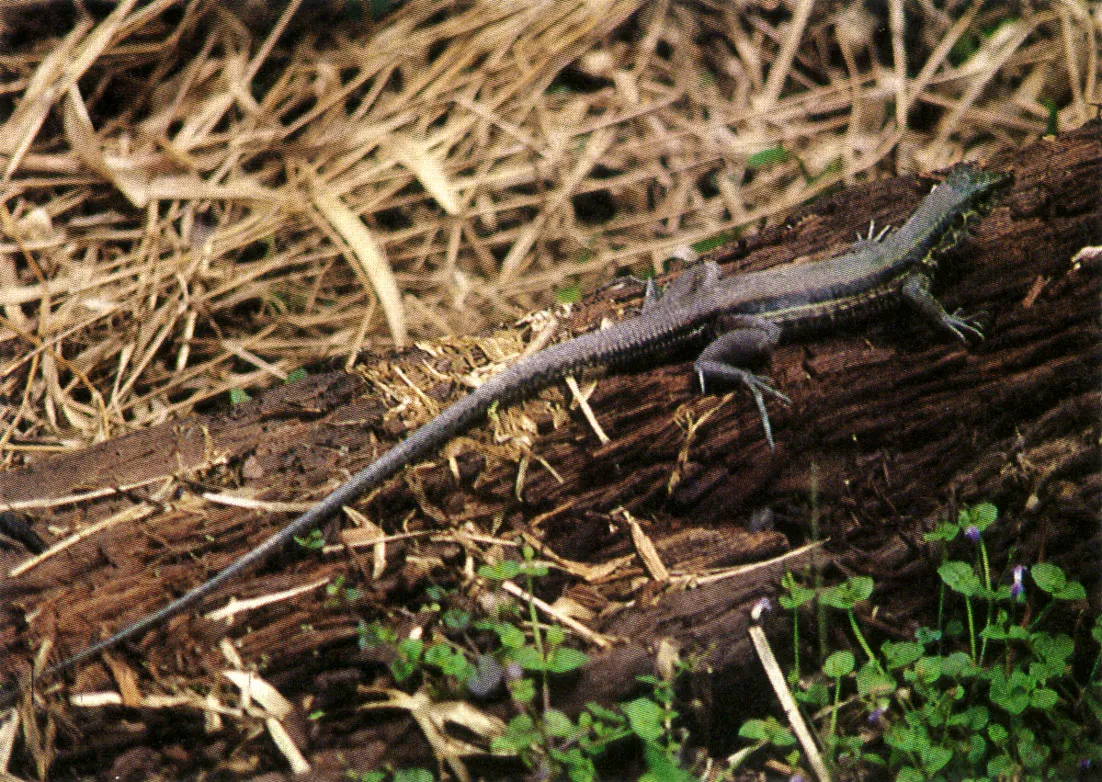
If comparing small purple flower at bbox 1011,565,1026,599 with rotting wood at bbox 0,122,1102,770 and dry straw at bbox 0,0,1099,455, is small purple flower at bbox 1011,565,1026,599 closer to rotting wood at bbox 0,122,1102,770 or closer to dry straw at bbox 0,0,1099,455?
rotting wood at bbox 0,122,1102,770

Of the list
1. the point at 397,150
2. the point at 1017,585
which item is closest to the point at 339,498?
the point at 1017,585

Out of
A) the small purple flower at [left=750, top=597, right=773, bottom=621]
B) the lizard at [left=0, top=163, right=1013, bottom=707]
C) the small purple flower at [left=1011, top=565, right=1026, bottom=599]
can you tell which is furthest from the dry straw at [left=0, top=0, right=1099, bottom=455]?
the small purple flower at [left=1011, top=565, right=1026, bottom=599]

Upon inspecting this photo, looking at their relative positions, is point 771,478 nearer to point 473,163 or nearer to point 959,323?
point 959,323

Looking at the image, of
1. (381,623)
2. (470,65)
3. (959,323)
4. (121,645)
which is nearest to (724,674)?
(381,623)

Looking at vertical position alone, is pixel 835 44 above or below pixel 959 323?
above

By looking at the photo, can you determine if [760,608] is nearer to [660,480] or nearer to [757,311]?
[660,480]
